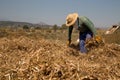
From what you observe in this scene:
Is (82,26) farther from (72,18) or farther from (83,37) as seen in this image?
(72,18)

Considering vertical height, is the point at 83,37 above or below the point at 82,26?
below

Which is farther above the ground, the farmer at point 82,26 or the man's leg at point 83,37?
the farmer at point 82,26

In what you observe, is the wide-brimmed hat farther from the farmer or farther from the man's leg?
the man's leg

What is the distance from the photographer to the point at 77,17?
885cm

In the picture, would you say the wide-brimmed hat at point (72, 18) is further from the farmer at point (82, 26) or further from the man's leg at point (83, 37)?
the man's leg at point (83, 37)

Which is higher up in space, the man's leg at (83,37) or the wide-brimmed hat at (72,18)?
the wide-brimmed hat at (72,18)

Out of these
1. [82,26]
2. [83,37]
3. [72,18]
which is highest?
[72,18]

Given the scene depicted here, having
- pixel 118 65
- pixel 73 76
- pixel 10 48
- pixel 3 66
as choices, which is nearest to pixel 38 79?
pixel 73 76

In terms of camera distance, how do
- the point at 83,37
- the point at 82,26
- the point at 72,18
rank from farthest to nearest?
the point at 83,37
the point at 82,26
the point at 72,18

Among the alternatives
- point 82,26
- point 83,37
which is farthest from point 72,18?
point 83,37

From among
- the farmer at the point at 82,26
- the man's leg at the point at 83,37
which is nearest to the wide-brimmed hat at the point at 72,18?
the farmer at the point at 82,26

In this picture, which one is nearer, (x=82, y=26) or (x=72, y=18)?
(x=72, y=18)

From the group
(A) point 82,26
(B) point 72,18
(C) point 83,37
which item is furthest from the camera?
(C) point 83,37

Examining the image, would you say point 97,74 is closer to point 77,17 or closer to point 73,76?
point 73,76
